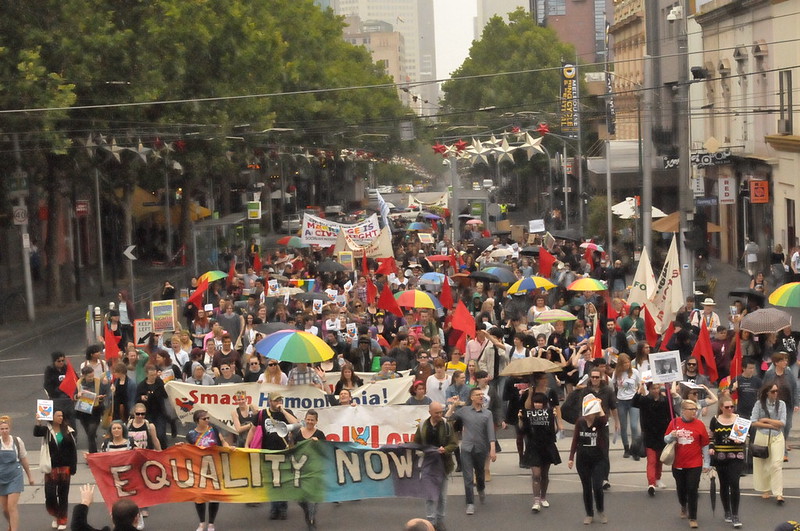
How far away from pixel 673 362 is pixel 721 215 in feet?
106

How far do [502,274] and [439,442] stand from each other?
13268 millimetres

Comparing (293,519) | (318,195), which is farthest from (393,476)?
(318,195)

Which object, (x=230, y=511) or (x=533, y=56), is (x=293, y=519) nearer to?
(x=230, y=511)

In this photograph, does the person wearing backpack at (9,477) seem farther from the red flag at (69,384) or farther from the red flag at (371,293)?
the red flag at (371,293)

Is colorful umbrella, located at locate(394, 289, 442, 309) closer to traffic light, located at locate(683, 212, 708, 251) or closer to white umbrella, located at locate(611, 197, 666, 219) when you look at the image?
traffic light, located at locate(683, 212, 708, 251)

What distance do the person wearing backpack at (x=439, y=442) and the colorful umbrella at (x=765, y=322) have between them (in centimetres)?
542

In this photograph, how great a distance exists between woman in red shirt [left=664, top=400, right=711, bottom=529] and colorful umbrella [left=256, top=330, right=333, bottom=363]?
4.94 meters

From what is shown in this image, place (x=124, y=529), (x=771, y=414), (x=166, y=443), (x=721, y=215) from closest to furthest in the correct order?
(x=124, y=529)
(x=771, y=414)
(x=166, y=443)
(x=721, y=215)

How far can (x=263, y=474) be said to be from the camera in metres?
12.5

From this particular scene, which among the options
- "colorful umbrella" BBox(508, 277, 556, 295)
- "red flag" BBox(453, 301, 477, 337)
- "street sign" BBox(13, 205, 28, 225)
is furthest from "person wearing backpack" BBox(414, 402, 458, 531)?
"street sign" BBox(13, 205, 28, 225)

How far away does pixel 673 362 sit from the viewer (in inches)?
520

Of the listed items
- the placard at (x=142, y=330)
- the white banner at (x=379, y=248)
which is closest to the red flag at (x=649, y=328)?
the placard at (x=142, y=330)

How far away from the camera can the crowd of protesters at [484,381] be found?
12414 mm

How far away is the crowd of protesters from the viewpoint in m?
12.4
